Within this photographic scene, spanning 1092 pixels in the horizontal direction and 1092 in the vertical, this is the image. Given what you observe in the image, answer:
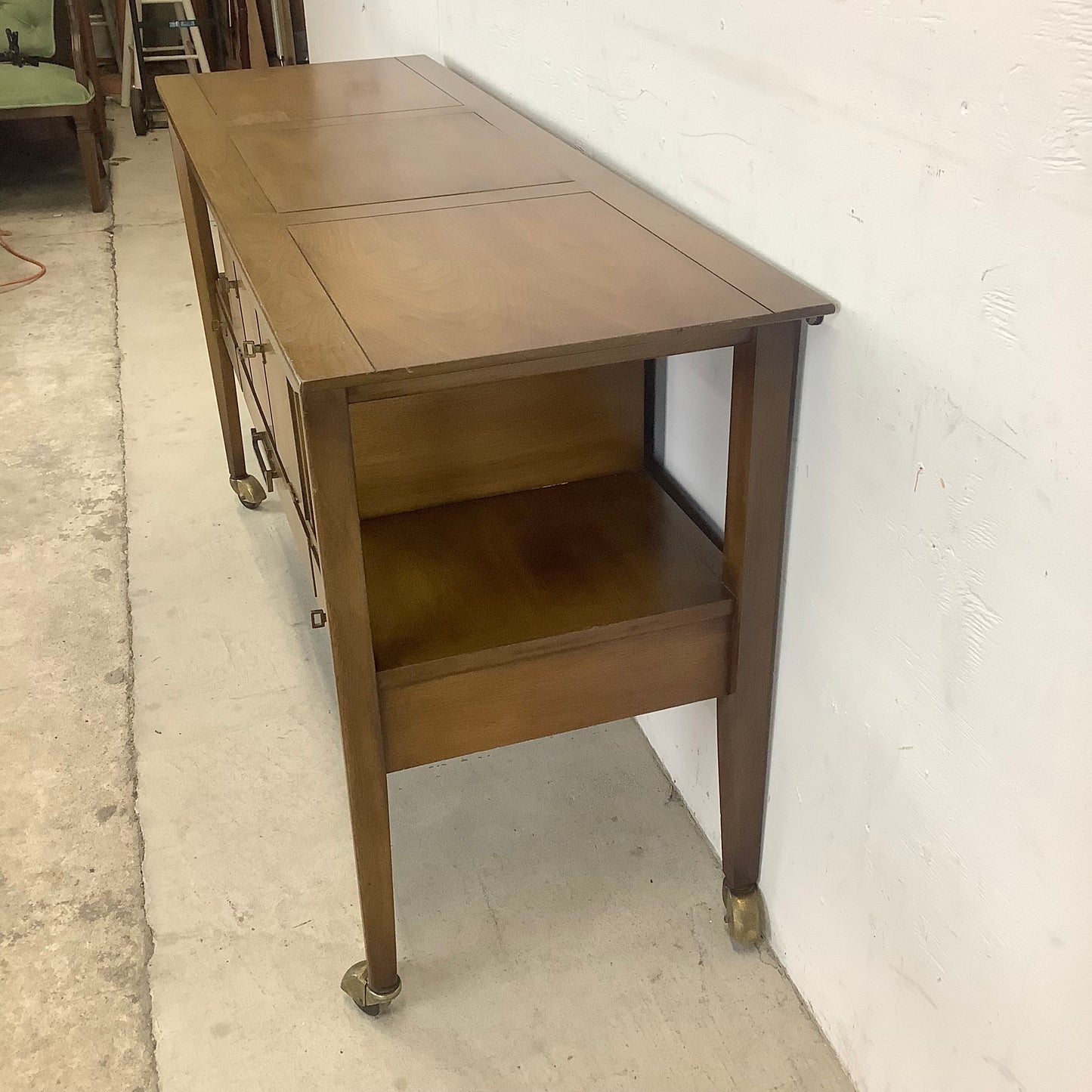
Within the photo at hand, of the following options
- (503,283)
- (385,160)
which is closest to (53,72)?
(385,160)

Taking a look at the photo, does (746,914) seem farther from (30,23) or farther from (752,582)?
(30,23)

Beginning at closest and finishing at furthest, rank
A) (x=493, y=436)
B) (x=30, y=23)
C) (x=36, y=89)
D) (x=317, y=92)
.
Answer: (x=493, y=436)
(x=317, y=92)
(x=36, y=89)
(x=30, y=23)

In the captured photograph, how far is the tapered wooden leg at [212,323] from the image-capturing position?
1979 mm

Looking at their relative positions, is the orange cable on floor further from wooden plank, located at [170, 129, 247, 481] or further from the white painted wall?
the white painted wall

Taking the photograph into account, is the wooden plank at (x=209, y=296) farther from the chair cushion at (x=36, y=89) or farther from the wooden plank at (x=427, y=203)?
the chair cushion at (x=36, y=89)

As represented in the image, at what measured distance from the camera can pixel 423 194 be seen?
135 centimetres

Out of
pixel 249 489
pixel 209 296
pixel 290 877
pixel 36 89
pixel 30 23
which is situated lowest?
pixel 290 877

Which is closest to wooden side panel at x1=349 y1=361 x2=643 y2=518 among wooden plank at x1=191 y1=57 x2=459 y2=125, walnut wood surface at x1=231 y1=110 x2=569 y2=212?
walnut wood surface at x1=231 y1=110 x2=569 y2=212

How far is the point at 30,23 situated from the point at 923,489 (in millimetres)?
4334

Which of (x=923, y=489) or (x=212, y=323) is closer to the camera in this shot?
(x=923, y=489)

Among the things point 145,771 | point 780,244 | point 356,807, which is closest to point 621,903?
point 356,807

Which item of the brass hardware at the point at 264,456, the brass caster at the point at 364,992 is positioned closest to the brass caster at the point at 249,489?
the brass hardware at the point at 264,456

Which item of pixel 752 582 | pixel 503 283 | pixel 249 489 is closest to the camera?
pixel 503 283

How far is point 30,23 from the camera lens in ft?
13.6
